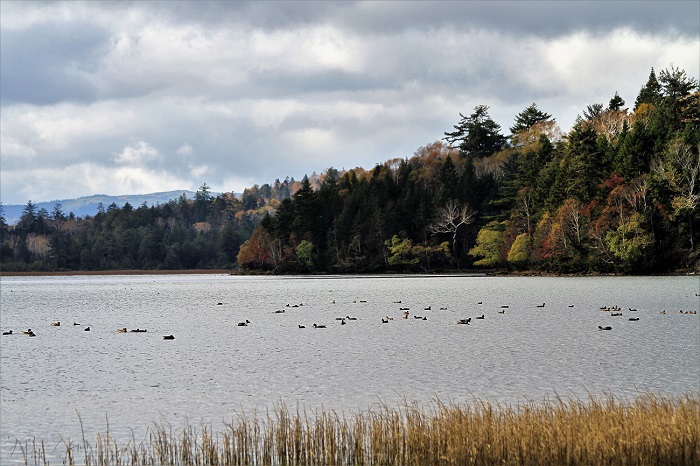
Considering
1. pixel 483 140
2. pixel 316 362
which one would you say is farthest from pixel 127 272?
pixel 316 362

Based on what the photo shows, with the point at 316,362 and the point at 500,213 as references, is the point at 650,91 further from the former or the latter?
the point at 316,362

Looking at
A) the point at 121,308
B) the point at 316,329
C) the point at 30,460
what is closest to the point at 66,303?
the point at 121,308

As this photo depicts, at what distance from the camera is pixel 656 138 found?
90.5m

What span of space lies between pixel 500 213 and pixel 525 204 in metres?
16.4

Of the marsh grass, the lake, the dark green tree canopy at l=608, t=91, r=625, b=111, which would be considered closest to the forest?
the dark green tree canopy at l=608, t=91, r=625, b=111

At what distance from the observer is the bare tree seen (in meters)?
122

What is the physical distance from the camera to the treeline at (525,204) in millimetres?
85625

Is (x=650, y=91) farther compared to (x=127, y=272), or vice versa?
(x=127, y=272)

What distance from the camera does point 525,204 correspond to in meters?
106

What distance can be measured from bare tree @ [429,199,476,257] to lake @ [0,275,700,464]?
75.2m

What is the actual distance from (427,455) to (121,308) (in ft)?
151

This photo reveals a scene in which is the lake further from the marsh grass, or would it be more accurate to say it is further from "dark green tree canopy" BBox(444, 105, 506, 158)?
"dark green tree canopy" BBox(444, 105, 506, 158)

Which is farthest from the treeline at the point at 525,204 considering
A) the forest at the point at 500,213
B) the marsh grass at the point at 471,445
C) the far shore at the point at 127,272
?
the marsh grass at the point at 471,445

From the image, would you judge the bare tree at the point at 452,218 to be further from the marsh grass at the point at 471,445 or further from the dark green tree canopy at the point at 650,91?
the marsh grass at the point at 471,445
